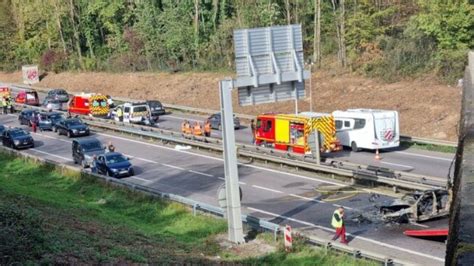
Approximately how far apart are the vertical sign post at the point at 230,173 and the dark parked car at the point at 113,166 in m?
12.0

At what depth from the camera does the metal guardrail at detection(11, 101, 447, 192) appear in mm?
27312

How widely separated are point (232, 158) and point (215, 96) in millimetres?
39265

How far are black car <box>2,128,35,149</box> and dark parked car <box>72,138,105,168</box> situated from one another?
7.31m

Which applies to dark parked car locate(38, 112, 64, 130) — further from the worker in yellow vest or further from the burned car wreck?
the worker in yellow vest

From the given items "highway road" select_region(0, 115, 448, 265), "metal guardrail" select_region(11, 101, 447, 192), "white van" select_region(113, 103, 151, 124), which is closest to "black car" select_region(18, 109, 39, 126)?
"metal guardrail" select_region(11, 101, 447, 192)

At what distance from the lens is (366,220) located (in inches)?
928

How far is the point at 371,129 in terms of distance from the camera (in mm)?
36188

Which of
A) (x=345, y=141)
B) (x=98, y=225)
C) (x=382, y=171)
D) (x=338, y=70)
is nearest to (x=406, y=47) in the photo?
(x=338, y=70)

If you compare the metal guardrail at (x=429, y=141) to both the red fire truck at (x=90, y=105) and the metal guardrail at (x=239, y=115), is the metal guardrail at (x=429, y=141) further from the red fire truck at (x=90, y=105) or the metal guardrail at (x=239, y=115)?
the red fire truck at (x=90, y=105)

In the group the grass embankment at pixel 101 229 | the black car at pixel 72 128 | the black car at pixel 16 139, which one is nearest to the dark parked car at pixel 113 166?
the grass embankment at pixel 101 229

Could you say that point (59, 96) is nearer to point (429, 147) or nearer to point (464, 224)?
point (429, 147)

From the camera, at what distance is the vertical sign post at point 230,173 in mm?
21984

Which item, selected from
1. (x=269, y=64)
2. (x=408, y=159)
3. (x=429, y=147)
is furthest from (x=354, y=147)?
(x=269, y=64)

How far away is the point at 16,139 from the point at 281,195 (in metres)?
22.3
